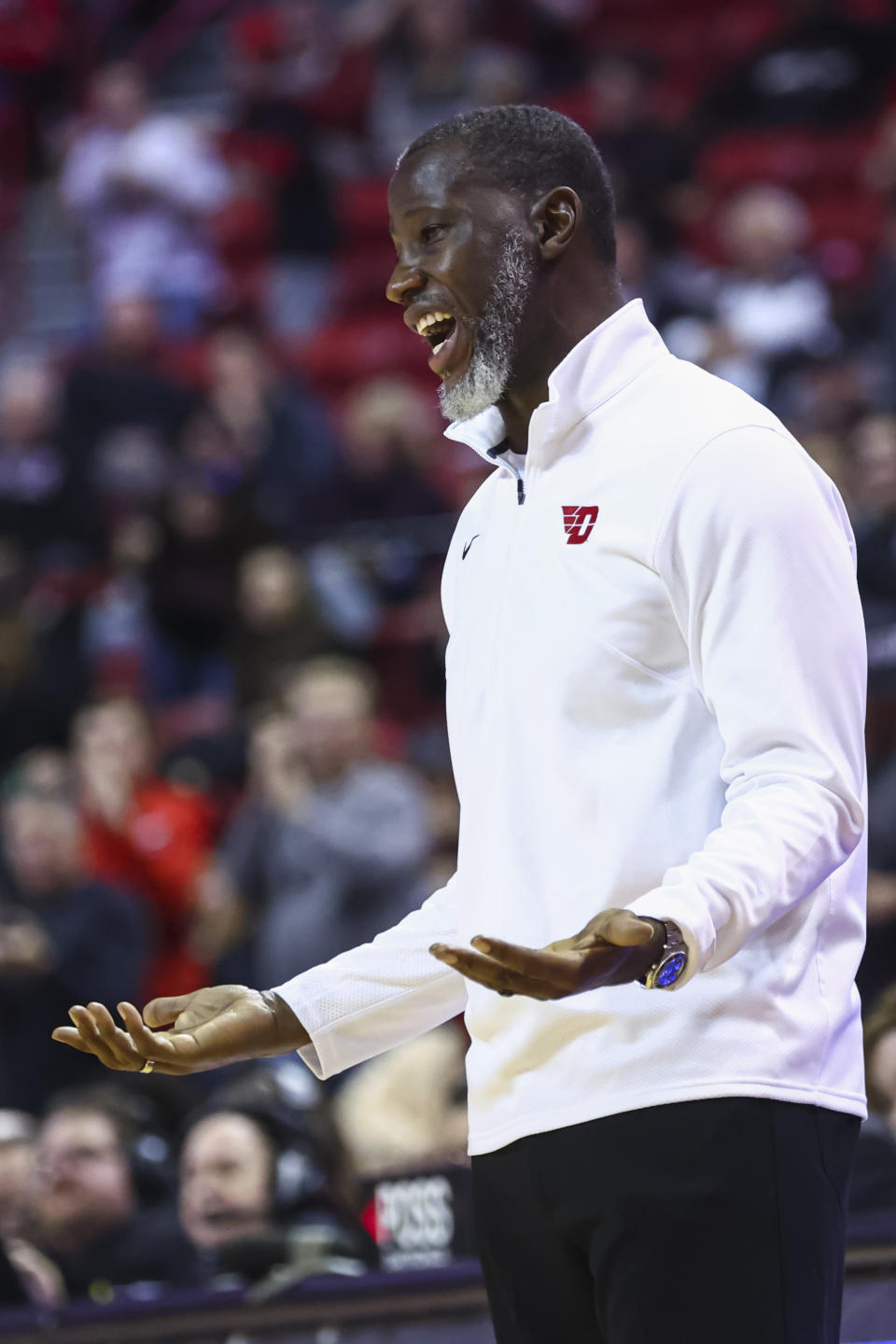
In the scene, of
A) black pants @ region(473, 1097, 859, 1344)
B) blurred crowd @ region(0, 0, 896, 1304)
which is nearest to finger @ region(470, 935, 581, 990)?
black pants @ region(473, 1097, 859, 1344)

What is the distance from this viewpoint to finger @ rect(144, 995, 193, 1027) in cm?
211

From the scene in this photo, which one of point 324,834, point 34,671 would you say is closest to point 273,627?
point 34,671

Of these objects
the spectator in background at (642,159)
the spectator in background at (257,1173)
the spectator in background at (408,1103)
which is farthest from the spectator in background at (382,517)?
the spectator in background at (257,1173)

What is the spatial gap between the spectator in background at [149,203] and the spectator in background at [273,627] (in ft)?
9.34

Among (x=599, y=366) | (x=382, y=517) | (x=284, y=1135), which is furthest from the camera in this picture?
(x=382, y=517)

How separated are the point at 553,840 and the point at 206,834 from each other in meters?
5.54

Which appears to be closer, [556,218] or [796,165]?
[556,218]

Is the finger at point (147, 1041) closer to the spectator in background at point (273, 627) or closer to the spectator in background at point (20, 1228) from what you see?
the spectator in background at point (20, 1228)

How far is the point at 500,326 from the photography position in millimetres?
2203

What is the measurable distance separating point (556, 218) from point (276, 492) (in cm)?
674

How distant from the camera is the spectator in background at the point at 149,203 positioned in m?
10.4

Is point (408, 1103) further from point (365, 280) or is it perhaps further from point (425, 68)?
point (425, 68)

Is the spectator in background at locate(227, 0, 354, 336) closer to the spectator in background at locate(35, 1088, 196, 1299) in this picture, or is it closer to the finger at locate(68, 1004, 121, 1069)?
the spectator in background at locate(35, 1088, 196, 1299)

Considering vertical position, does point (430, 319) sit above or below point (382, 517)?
below
